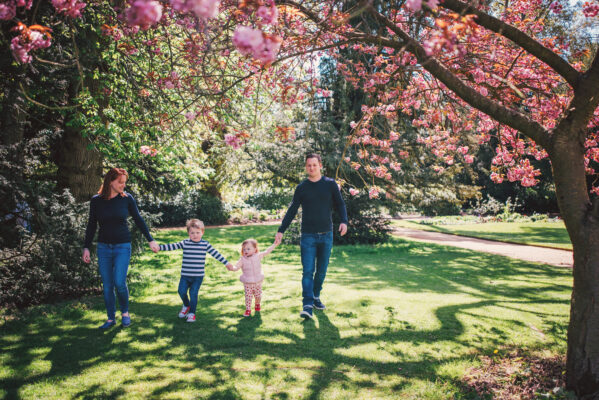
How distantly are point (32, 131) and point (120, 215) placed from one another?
6.09m

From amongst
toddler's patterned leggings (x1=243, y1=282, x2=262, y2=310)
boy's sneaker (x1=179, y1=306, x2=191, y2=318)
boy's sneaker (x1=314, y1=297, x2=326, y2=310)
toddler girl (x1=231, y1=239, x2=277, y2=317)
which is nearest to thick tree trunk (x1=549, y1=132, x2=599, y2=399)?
boy's sneaker (x1=314, y1=297, x2=326, y2=310)

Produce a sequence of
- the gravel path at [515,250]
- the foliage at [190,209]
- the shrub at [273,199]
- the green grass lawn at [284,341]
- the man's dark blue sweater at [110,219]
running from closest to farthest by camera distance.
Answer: the green grass lawn at [284,341]
the man's dark blue sweater at [110,219]
the gravel path at [515,250]
the shrub at [273,199]
the foliage at [190,209]

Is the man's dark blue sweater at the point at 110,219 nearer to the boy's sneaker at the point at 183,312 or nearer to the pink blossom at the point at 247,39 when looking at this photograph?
the boy's sneaker at the point at 183,312

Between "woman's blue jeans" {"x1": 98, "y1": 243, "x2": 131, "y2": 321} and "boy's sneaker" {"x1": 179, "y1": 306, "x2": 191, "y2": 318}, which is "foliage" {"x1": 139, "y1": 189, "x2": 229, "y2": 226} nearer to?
"boy's sneaker" {"x1": 179, "y1": 306, "x2": 191, "y2": 318}

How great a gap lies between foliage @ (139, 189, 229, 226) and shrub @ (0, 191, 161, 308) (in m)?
14.4

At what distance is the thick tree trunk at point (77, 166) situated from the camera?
7.43 meters

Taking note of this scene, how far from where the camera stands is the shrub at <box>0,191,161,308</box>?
5332 millimetres

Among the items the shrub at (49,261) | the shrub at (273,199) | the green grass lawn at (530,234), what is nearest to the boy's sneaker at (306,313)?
the shrub at (49,261)

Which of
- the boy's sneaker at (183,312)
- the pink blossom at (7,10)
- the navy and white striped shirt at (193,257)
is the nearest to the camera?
the pink blossom at (7,10)

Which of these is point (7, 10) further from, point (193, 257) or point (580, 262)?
point (580, 262)

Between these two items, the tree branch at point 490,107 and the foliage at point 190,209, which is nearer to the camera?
the tree branch at point 490,107

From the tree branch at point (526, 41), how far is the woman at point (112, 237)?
4221 mm

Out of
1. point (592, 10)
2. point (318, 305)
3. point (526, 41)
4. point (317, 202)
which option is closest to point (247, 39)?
point (526, 41)

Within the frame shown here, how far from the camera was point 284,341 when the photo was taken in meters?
4.24
